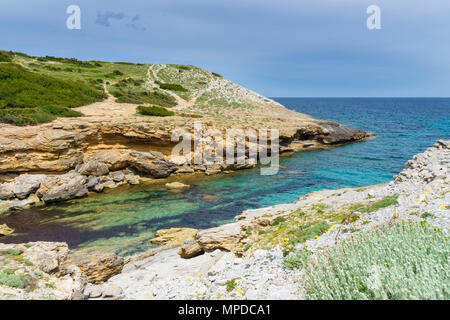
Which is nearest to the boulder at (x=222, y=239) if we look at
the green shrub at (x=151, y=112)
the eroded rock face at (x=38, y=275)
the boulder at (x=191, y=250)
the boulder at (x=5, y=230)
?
the boulder at (x=191, y=250)

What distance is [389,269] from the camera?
15.7 feet

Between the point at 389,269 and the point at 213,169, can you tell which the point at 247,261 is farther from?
the point at 213,169

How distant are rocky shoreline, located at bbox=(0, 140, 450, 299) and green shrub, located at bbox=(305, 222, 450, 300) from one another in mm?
589

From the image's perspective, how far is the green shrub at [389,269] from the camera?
4074mm

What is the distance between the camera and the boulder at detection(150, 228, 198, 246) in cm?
1458

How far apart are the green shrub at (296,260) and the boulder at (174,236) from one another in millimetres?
8908

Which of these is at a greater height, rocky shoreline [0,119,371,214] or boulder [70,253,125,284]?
rocky shoreline [0,119,371,214]

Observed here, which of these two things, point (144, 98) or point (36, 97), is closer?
point (36, 97)

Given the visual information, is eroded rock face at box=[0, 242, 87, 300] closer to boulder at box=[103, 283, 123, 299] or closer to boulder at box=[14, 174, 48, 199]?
boulder at box=[103, 283, 123, 299]

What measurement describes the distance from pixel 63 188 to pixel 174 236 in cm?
1284

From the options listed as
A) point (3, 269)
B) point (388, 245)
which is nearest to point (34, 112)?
A: point (3, 269)

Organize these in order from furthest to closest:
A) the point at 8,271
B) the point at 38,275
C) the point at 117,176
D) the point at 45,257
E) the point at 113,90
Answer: the point at 113,90
the point at 117,176
the point at 45,257
the point at 38,275
the point at 8,271

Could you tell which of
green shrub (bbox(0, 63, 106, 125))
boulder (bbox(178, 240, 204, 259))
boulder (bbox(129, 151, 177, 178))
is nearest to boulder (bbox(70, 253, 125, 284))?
boulder (bbox(178, 240, 204, 259))

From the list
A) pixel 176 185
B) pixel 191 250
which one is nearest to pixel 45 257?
pixel 191 250
